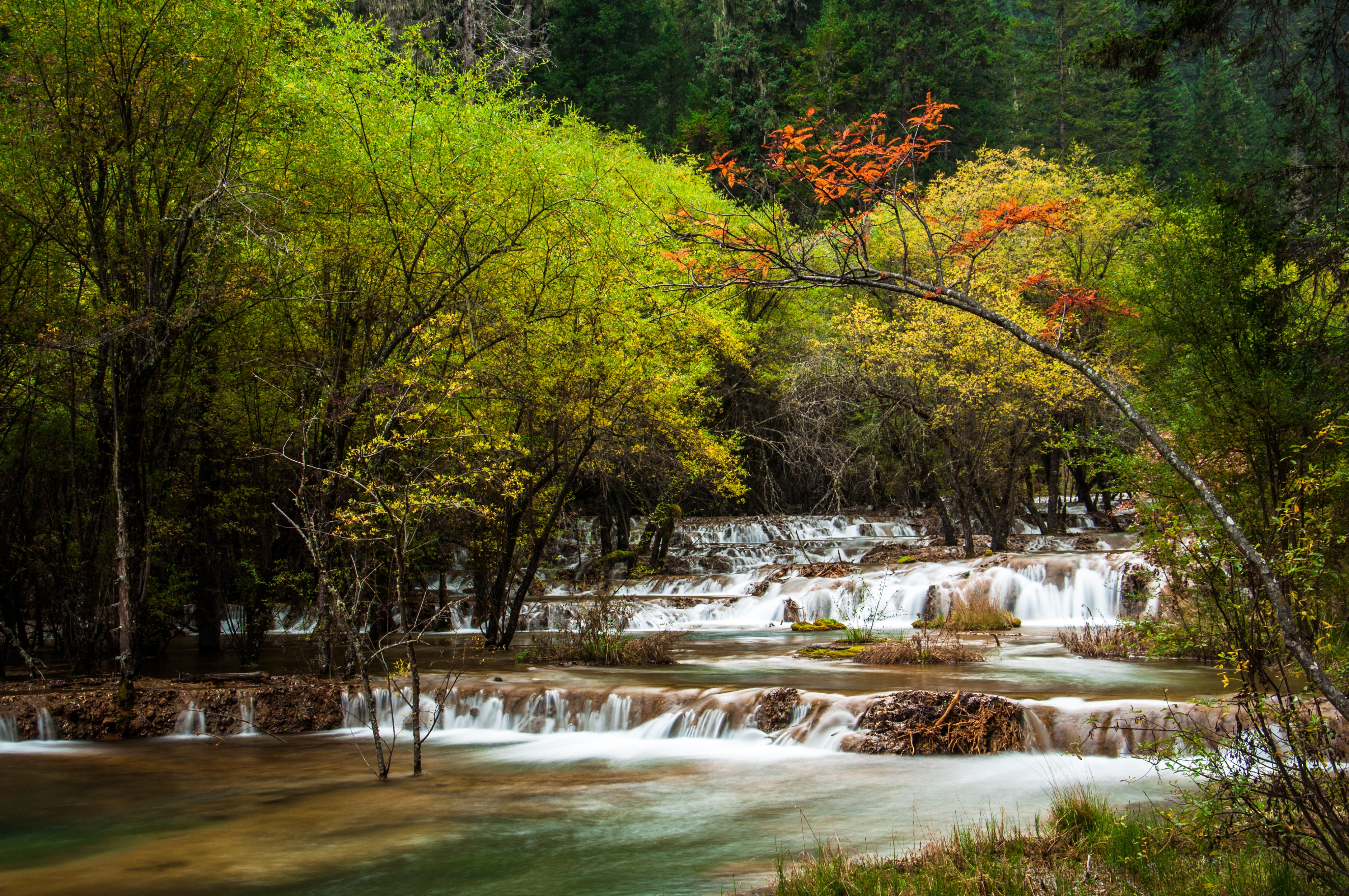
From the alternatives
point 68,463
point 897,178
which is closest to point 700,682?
point 897,178

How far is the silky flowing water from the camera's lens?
6.99m

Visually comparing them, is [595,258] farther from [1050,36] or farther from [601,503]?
[1050,36]

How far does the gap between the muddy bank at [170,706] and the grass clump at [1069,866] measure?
308 inches

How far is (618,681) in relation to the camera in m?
13.1

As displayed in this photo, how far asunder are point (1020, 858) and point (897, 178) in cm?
401

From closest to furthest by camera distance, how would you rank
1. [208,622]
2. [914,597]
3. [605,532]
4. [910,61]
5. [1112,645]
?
[1112,645], [208,622], [914,597], [605,532], [910,61]

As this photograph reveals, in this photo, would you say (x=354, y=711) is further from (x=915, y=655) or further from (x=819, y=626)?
(x=819, y=626)

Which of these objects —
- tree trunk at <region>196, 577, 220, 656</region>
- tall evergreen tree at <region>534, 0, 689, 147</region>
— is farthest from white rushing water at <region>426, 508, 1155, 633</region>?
tall evergreen tree at <region>534, 0, 689, 147</region>

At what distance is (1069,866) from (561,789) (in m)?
5.23

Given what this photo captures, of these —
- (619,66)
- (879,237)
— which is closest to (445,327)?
(879,237)

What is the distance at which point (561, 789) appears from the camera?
9.30 m

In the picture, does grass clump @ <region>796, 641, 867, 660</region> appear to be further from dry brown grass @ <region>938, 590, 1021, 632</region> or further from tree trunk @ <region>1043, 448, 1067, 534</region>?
tree trunk @ <region>1043, 448, 1067, 534</region>

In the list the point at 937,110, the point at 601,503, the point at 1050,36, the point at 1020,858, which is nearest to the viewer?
the point at 1020,858

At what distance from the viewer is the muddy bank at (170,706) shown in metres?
11.1
